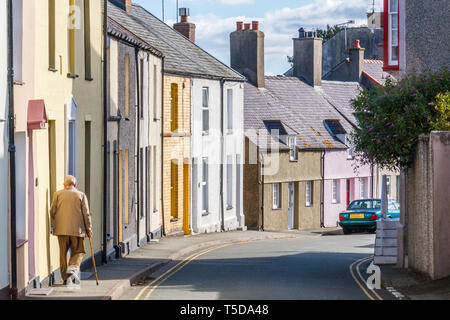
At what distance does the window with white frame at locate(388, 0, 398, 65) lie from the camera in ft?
79.9

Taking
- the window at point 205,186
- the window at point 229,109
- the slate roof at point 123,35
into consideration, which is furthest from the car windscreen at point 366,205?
the slate roof at point 123,35

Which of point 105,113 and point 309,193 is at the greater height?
point 105,113

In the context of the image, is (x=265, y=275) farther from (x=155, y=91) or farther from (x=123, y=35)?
(x=155, y=91)

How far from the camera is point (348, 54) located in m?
63.9

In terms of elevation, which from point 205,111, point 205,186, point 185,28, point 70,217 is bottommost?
point 205,186

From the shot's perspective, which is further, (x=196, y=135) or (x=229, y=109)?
(x=229, y=109)

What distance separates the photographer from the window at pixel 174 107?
114 ft

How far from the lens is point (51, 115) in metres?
17.1

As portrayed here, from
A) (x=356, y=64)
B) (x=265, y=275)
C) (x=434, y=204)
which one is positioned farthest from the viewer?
(x=356, y=64)

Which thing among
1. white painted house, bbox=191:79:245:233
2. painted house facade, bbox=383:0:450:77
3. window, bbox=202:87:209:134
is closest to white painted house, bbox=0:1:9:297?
painted house facade, bbox=383:0:450:77

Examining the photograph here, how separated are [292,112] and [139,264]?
98.6 ft

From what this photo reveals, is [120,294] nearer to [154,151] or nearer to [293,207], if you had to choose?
[154,151]

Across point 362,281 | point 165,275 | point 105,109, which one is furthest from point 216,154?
point 362,281
